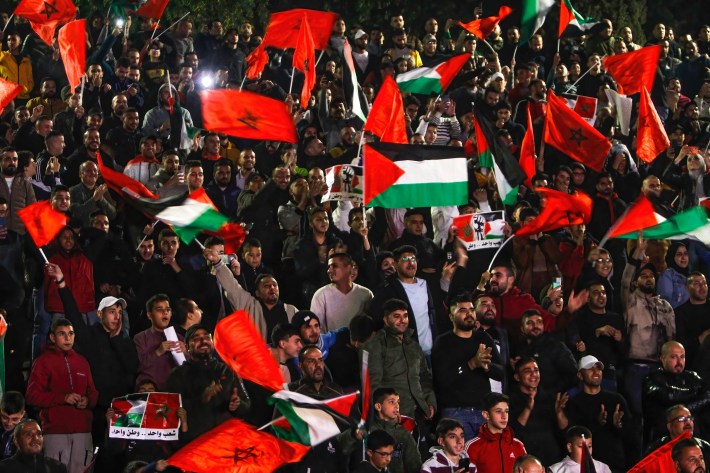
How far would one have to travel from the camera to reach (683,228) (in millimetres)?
14344

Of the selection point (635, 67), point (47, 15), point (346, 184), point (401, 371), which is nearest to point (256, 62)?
point (47, 15)

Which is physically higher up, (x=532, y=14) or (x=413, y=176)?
(x=413, y=176)

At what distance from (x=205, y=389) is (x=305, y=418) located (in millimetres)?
1022

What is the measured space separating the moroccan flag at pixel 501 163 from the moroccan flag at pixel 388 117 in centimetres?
77

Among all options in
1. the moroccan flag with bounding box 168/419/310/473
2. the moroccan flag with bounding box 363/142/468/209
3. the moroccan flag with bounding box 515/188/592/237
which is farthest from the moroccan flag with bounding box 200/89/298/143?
the moroccan flag with bounding box 168/419/310/473

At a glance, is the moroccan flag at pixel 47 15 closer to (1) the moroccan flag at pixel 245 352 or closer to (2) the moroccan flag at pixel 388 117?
(2) the moroccan flag at pixel 388 117

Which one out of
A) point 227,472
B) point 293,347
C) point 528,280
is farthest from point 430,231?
point 227,472

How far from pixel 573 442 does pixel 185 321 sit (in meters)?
3.18

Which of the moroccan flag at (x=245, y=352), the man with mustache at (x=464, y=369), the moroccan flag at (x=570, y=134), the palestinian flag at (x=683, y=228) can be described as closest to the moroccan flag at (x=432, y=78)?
the moroccan flag at (x=570, y=134)

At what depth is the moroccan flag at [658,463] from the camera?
1205cm

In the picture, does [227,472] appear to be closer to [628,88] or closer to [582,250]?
[582,250]

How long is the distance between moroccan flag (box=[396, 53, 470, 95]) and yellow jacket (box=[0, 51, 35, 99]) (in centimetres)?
445

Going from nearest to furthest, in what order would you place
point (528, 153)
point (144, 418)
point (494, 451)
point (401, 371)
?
point (144, 418), point (494, 451), point (401, 371), point (528, 153)

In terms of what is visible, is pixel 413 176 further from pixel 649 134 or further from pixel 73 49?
pixel 73 49
